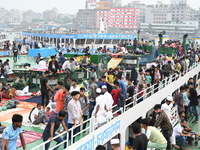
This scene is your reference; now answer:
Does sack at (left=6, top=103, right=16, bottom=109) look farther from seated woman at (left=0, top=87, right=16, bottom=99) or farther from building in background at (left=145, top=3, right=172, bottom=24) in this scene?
building in background at (left=145, top=3, right=172, bottom=24)

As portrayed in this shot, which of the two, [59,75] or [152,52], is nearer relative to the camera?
[59,75]

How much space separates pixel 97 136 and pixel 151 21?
15575 cm

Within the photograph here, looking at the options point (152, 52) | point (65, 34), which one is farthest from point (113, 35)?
point (152, 52)

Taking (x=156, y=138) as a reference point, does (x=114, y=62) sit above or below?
above

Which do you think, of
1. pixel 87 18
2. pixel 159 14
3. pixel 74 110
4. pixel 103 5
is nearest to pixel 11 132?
pixel 74 110

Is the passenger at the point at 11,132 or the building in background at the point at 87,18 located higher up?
the building in background at the point at 87,18

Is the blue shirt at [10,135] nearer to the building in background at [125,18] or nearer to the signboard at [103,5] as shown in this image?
the building in background at [125,18]

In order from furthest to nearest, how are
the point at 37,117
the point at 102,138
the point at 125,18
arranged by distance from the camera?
the point at 125,18
the point at 37,117
the point at 102,138

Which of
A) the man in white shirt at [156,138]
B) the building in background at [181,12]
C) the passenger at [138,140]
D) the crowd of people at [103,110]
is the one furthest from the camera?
the building in background at [181,12]

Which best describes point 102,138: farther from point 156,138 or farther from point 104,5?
point 104,5

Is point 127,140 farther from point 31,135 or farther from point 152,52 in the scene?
point 152,52

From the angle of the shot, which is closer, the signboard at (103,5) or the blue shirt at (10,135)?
the blue shirt at (10,135)

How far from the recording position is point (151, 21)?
157250 mm

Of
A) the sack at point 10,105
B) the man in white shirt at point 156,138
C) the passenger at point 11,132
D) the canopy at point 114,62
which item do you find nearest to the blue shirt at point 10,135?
the passenger at point 11,132
